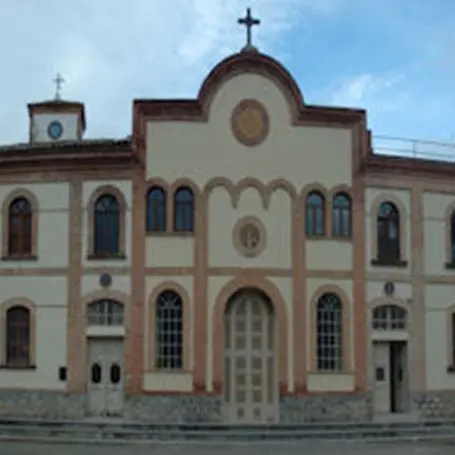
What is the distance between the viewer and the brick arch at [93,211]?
28.2 meters

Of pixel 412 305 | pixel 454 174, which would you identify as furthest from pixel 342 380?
pixel 454 174

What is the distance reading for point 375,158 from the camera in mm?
29469

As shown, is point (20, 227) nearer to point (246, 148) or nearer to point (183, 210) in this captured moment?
point (183, 210)

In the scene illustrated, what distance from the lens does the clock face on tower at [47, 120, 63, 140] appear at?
38875 mm

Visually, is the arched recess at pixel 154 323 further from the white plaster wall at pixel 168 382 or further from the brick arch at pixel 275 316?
the brick arch at pixel 275 316

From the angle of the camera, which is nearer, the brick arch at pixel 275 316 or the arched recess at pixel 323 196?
the brick arch at pixel 275 316

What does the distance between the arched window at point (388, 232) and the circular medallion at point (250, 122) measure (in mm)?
4600

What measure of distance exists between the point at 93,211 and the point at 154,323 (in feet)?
12.9

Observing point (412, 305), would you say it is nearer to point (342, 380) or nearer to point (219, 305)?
point (342, 380)

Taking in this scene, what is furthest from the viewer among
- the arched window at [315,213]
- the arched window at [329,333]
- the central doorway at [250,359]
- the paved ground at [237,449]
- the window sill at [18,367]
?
the arched window at [315,213]

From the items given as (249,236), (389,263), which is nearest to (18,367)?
(249,236)

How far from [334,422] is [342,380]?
1.44 meters

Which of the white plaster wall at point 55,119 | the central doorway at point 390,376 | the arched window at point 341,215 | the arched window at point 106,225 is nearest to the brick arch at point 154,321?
the arched window at point 106,225

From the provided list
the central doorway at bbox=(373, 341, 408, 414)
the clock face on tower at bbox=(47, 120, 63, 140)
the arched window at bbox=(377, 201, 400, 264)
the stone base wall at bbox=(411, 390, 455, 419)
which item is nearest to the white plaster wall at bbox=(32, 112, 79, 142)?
the clock face on tower at bbox=(47, 120, 63, 140)
